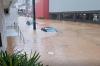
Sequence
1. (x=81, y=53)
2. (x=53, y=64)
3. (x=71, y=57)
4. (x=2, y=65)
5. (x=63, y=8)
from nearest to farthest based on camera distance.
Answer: (x=2, y=65), (x=53, y=64), (x=71, y=57), (x=81, y=53), (x=63, y=8)

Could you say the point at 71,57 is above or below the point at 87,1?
below

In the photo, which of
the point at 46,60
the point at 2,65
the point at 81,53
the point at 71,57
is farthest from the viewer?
the point at 81,53

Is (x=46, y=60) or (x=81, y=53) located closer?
(x=46, y=60)

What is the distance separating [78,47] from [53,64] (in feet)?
10.2

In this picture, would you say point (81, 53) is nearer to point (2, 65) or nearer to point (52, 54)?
point (52, 54)

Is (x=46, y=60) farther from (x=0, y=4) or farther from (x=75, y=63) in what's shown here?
(x=0, y=4)

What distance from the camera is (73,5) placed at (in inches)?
746

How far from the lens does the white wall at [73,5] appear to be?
58.2 ft

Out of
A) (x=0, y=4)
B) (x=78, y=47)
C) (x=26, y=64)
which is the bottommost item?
(x=78, y=47)

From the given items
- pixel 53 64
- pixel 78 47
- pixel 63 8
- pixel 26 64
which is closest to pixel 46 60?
pixel 53 64

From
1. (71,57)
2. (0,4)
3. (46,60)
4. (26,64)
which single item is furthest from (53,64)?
(26,64)

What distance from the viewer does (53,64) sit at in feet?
21.8

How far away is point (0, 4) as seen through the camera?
4617 millimetres

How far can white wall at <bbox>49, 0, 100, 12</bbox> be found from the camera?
17.7 m
